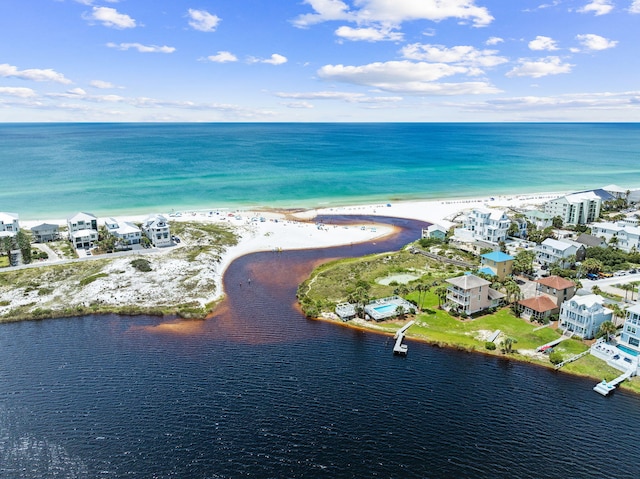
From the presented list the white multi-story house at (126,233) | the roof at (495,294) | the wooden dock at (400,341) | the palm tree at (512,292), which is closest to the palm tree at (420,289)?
the wooden dock at (400,341)

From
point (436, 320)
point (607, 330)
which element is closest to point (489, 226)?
point (436, 320)

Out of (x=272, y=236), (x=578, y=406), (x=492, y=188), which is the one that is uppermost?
(x=492, y=188)

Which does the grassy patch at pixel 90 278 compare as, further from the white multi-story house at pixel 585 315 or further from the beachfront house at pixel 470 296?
the white multi-story house at pixel 585 315

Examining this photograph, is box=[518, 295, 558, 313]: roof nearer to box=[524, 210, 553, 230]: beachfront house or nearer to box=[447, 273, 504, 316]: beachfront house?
box=[447, 273, 504, 316]: beachfront house

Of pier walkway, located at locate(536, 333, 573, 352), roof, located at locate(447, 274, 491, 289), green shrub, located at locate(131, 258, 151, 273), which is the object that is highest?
roof, located at locate(447, 274, 491, 289)

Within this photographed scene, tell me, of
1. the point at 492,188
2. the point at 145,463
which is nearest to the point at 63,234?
the point at 145,463

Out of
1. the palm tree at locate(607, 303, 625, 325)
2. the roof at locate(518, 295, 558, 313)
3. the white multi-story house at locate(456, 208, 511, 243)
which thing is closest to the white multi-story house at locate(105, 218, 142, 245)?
the white multi-story house at locate(456, 208, 511, 243)

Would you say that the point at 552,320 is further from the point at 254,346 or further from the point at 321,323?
the point at 254,346
